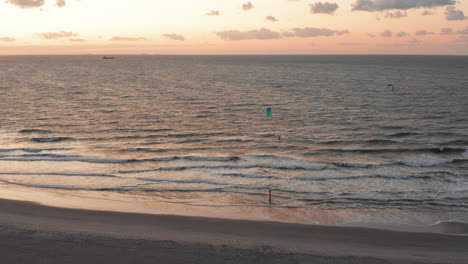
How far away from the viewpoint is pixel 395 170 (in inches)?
1053

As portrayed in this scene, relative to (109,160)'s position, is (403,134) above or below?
above

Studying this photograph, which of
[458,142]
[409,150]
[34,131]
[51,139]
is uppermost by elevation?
[34,131]

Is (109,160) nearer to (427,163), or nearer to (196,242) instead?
(196,242)

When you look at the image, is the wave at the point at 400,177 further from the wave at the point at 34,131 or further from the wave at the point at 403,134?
the wave at the point at 34,131

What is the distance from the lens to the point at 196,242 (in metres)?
15.6

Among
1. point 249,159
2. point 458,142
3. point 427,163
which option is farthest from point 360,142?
point 249,159

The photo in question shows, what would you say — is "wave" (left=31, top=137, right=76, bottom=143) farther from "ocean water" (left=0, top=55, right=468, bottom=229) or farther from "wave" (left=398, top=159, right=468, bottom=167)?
"wave" (left=398, top=159, right=468, bottom=167)

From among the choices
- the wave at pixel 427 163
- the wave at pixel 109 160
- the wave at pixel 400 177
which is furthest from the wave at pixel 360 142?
the wave at pixel 109 160

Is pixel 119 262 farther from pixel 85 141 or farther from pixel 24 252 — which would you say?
pixel 85 141

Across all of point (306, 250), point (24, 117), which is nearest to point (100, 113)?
point (24, 117)

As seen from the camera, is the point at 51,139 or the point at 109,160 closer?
the point at 109,160

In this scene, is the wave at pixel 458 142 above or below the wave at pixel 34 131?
below

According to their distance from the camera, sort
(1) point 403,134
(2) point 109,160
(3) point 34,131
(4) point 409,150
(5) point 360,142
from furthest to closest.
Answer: (3) point 34,131 < (1) point 403,134 < (5) point 360,142 < (4) point 409,150 < (2) point 109,160

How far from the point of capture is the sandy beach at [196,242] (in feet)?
46.6
